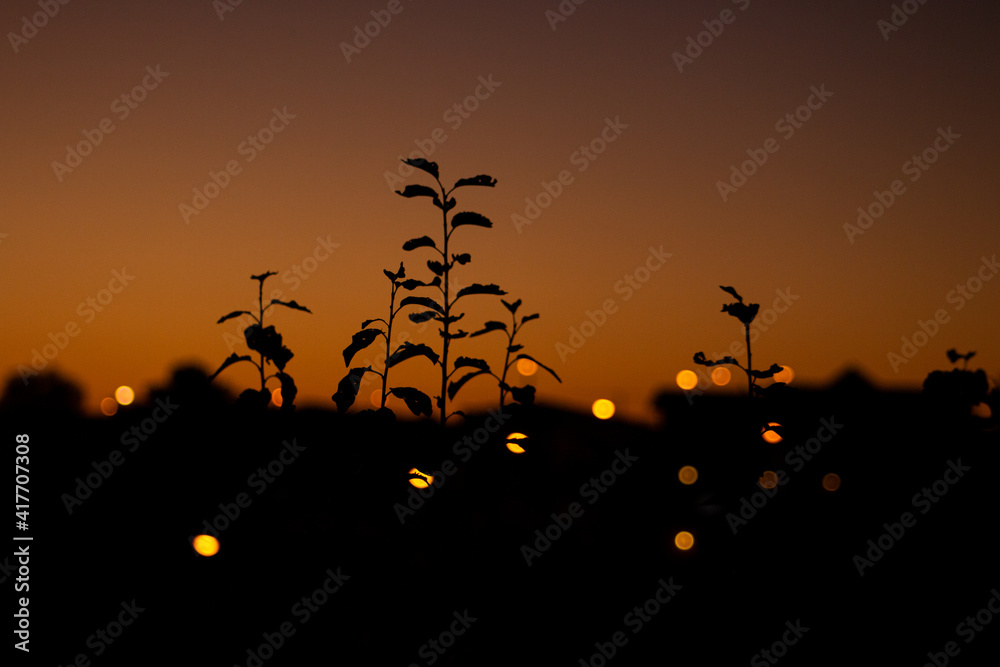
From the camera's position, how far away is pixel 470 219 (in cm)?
532

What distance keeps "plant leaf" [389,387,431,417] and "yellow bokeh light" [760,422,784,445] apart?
2.15 meters

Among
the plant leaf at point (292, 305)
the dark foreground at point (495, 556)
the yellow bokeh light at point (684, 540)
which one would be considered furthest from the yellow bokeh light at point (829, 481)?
the plant leaf at point (292, 305)

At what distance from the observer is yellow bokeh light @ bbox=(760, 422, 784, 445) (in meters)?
5.32

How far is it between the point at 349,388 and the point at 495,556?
4.99ft

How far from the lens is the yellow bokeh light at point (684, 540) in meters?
6.00

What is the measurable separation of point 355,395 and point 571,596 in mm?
1991

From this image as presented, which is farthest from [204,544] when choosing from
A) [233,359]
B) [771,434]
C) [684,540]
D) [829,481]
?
[829,481]

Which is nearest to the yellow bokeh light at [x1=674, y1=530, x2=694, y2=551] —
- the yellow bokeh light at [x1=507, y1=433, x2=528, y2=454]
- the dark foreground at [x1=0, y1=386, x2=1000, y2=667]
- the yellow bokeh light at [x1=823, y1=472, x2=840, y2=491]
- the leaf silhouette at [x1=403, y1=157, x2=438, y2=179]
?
the dark foreground at [x1=0, y1=386, x2=1000, y2=667]

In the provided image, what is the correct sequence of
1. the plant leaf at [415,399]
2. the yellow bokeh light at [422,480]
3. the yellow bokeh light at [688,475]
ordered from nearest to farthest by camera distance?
1. the yellow bokeh light at [422,480]
2. the plant leaf at [415,399]
3. the yellow bokeh light at [688,475]

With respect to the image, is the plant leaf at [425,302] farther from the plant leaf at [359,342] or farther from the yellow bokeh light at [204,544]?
the yellow bokeh light at [204,544]

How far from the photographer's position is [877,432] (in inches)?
224

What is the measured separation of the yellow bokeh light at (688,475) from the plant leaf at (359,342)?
7.39ft

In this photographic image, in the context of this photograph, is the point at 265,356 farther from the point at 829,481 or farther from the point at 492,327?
the point at 829,481

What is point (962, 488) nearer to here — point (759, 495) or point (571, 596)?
point (759, 495)
